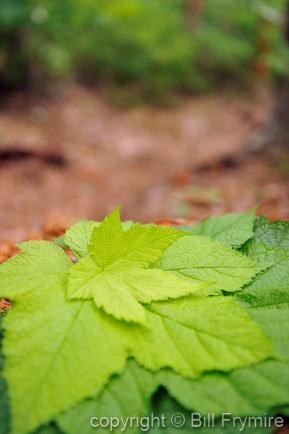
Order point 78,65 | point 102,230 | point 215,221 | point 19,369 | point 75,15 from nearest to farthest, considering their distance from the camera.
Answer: point 19,369, point 102,230, point 215,221, point 75,15, point 78,65

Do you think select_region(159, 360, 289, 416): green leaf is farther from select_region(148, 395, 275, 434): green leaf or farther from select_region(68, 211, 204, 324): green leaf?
select_region(68, 211, 204, 324): green leaf

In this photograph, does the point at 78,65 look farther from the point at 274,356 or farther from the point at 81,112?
the point at 274,356

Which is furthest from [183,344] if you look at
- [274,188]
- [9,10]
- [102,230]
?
[9,10]

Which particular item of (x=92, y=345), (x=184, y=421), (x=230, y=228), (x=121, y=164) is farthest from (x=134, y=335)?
(x=121, y=164)

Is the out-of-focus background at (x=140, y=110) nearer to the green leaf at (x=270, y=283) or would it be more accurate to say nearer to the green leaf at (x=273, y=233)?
the green leaf at (x=273, y=233)

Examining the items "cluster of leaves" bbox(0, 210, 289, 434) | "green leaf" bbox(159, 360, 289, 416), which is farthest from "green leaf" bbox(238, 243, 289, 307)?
"green leaf" bbox(159, 360, 289, 416)

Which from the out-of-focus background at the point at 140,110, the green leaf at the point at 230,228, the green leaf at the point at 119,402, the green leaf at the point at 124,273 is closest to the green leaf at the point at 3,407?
the green leaf at the point at 119,402
